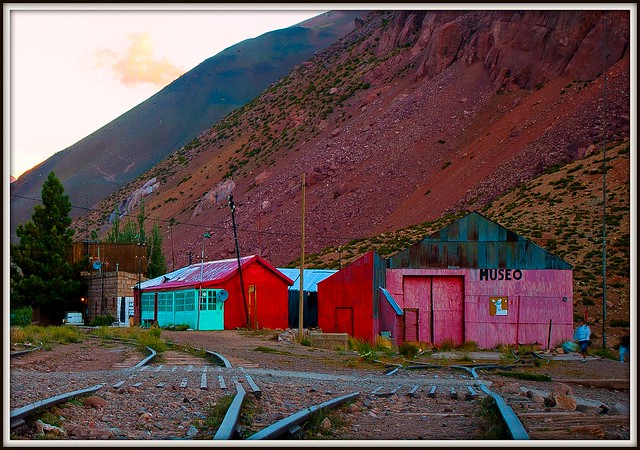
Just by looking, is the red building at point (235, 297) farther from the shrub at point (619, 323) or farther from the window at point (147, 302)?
the shrub at point (619, 323)

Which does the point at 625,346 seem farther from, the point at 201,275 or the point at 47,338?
the point at 201,275

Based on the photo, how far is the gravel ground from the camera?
32.7ft

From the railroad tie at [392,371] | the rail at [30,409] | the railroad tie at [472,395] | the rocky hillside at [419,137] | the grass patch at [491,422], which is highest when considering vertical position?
the rocky hillside at [419,137]

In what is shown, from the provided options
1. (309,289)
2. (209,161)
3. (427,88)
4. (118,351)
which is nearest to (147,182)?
(209,161)

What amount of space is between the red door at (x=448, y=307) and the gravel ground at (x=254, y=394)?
1257 centimetres

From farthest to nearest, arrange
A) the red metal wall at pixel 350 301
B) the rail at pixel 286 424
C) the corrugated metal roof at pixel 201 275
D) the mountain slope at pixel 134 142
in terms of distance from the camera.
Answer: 1. the mountain slope at pixel 134 142
2. the corrugated metal roof at pixel 201 275
3. the red metal wall at pixel 350 301
4. the rail at pixel 286 424

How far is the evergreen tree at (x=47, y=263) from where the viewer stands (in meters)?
51.8

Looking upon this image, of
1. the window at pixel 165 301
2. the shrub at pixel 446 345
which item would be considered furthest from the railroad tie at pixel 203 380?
the window at pixel 165 301

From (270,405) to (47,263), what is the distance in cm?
4388

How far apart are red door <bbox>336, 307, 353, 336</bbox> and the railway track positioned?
17303 mm

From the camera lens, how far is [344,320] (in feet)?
117

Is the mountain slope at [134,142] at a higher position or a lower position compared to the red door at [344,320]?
higher

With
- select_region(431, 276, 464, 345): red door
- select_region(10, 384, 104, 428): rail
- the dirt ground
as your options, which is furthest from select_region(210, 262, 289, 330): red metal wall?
select_region(10, 384, 104, 428): rail

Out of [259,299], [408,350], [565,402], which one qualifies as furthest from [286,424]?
[259,299]
